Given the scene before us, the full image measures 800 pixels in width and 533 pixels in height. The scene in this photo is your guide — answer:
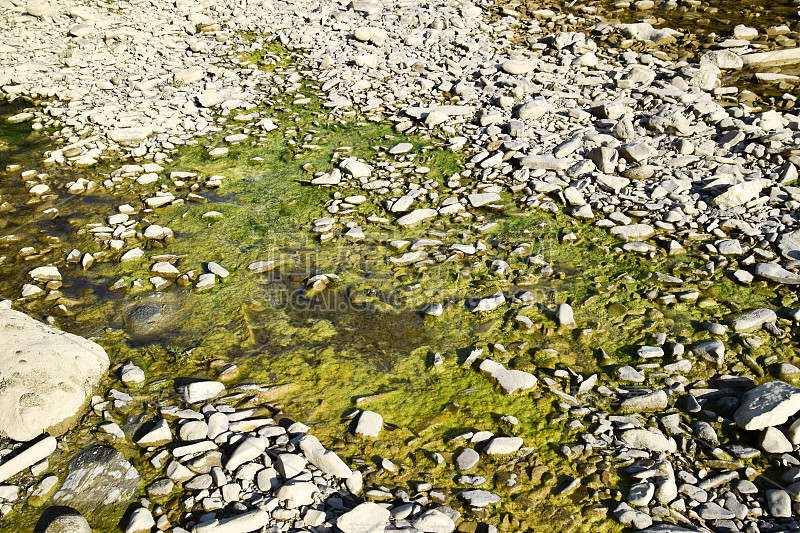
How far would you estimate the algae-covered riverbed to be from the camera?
11.8 feet

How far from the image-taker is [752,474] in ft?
11.5

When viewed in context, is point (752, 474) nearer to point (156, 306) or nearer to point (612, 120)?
point (156, 306)

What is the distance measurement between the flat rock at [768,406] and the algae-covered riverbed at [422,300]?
4.2 inches

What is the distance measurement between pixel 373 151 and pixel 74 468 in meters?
4.92

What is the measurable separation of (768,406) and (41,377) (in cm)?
442

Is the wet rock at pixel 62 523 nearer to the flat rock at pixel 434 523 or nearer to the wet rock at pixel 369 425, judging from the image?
the wet rock at pixel 369 425

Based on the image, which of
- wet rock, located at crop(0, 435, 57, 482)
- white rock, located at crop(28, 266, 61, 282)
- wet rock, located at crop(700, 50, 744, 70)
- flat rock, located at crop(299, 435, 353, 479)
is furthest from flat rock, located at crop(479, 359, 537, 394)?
wet rock, located at crop(700, 50, 744, 70)

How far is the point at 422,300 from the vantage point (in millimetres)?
5090

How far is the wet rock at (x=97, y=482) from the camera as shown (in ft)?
11.0

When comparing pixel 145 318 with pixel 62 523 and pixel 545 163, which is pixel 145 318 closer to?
pixel 62 523

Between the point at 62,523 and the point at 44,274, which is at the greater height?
the point at 44,274

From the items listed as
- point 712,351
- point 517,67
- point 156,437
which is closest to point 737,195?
point 712,351

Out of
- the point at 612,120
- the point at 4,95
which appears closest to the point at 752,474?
the point at 612,120

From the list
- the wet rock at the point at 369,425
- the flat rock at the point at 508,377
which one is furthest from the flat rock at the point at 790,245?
the wet rock at the point at 369,425
